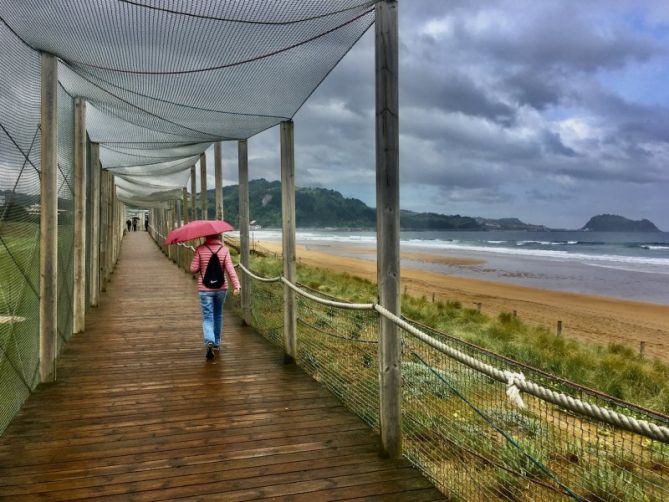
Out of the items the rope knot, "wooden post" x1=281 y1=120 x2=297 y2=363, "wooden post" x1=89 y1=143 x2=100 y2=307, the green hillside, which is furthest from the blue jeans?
the green hillside

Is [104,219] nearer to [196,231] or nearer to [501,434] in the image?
[196,231]

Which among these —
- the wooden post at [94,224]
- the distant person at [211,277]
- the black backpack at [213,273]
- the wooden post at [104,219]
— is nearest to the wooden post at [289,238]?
the distant person at [211,277]

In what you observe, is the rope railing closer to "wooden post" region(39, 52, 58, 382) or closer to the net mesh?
the net mesh

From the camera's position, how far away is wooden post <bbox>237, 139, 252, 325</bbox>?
7.00m

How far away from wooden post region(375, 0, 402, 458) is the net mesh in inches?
89.0

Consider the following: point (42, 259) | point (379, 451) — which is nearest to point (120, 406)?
point (42, 259)

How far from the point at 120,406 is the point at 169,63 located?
104 inches

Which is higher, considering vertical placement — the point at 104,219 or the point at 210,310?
the point at 104,219

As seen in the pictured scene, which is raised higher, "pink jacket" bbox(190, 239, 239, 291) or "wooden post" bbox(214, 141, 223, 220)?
"wooden post" bbox(214, 141, 223, 220)

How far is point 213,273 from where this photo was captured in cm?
540

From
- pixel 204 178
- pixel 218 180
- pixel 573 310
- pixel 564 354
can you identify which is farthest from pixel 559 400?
pixel 573 310

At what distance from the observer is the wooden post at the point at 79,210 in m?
6.06

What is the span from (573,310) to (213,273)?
582 inches

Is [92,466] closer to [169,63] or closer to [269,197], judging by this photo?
[169,63]
